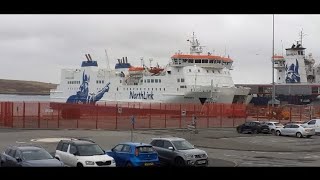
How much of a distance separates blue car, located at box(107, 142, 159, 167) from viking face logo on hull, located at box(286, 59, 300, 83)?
8723 centimetres

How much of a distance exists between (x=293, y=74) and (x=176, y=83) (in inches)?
1601

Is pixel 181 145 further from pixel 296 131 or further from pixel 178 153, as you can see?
pixel 296 131

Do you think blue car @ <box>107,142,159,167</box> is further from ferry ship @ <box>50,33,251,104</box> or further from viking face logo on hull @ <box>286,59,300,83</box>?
viking face logo on hull @ <box>286,59,300,83</box>

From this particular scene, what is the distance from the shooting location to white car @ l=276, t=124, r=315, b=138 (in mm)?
38938

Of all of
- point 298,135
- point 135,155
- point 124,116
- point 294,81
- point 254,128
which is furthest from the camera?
point 294,81

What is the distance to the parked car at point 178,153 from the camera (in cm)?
1958

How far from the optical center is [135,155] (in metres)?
17.8

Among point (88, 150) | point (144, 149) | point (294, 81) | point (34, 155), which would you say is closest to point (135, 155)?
point (144, 149)

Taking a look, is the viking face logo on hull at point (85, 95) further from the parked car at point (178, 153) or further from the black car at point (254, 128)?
the parked car at point (178, 153)

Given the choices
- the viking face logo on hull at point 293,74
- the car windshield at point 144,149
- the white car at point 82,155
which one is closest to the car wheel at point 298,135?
the car windshield at point 144,149
